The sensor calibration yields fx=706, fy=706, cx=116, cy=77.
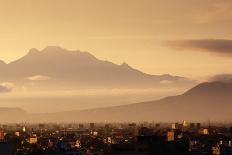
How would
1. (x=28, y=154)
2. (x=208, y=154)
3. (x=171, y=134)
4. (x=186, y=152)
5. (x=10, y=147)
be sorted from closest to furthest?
(x=10, y=147), (x=186, y=152), (x=28, y=154), (x=208, y=154), (x=171, y=134)

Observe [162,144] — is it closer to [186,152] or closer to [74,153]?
[186,152]

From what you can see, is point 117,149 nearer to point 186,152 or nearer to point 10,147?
point 186,152

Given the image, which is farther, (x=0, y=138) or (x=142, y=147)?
(x=0, y=138)

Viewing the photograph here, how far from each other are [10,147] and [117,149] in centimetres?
3232

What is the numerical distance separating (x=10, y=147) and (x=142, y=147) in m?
34.8

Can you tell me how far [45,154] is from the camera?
138750 mm

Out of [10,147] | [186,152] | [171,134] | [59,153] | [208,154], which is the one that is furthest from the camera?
[171,134]

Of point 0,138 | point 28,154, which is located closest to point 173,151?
point 28,154

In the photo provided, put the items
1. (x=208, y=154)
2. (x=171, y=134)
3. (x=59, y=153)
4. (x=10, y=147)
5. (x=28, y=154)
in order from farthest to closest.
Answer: (x=171, y=134) < (x=208, y=154) < (x=28, y=154) < (x=59, y=153) < (x=10, y=147)

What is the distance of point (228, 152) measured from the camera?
16875cm

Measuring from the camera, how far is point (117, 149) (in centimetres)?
13962

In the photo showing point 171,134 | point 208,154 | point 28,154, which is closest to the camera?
point 28,154

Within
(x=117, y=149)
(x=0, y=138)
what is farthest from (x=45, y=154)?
(x=0, y=138)

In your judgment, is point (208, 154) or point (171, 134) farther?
point (171, 134)
